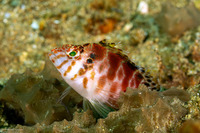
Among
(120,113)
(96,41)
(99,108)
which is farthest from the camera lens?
(96,41)

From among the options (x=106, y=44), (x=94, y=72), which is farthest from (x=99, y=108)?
(x=106, y=44)

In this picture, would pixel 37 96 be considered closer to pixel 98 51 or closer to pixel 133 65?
pixel 98 51

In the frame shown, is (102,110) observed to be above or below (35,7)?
below

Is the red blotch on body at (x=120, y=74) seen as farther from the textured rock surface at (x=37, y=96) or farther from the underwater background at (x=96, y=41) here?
the textured rock surface at (x=37, y=96)

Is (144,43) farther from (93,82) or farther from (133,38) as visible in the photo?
(93,82)

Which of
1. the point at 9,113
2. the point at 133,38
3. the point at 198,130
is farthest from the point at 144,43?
the point at 198,130

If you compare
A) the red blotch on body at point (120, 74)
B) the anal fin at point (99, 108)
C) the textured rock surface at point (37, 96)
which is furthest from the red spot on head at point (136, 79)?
the textured rock surface at point (37, 96)

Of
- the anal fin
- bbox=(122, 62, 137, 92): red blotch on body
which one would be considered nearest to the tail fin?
bbox=(122, 62, 137, 92): red blotch on body
